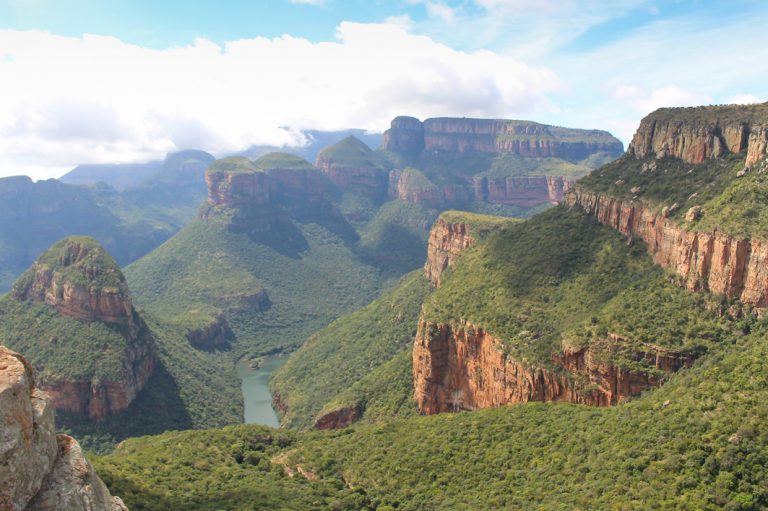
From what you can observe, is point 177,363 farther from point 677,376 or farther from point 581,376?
point 677,376

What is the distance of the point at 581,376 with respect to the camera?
197 feet

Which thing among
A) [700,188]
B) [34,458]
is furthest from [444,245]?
[34,458]

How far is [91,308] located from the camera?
106 metres

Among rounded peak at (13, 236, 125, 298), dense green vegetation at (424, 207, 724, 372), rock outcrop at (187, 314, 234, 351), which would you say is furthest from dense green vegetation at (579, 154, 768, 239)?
rock outcrop at (187, 314, 234, 351)

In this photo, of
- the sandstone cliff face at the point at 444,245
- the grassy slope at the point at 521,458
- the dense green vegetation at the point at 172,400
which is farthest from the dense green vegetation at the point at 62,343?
the sandstone cliff face at the point at 444,245

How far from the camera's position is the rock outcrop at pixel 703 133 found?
212 ft

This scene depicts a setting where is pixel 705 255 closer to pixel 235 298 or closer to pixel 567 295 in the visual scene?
pixel 567 295

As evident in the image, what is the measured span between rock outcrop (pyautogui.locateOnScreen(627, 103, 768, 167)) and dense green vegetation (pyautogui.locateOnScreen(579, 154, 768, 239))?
1398 mm

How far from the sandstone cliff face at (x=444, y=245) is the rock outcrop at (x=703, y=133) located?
36759mm

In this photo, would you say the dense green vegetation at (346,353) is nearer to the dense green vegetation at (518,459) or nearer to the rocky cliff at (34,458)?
the dense green vegetation at (518,459)

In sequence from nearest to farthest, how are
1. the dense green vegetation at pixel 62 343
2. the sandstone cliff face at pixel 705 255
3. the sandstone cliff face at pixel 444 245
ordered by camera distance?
1. the sandstone cliff face at pixel 705 255
2. the dense green vegetation at pixel 62 343
3. the sandstone cliff face at pixel 444 245

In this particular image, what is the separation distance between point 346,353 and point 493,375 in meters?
53.7

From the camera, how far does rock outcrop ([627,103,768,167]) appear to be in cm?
6451

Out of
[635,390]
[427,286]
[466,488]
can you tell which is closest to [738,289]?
[635,390]
